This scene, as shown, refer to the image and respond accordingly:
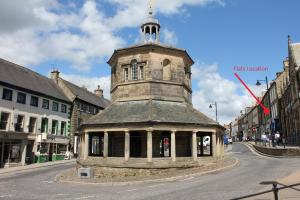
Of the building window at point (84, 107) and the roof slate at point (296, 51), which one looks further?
the building window at point (84, 107)

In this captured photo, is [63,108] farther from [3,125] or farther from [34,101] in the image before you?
[3,125]

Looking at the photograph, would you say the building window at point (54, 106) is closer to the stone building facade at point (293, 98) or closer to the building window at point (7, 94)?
the building window at point (7, 94)

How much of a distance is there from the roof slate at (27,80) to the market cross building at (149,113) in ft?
39.3

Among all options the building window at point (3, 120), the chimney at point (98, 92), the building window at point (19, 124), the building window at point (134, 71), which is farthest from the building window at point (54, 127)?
the chimney at point (98, 92)

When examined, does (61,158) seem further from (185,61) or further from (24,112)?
(185,61)

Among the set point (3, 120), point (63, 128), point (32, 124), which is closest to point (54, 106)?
point (63, 128)

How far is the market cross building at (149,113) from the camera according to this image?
74.4 ft

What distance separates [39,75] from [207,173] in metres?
31.2

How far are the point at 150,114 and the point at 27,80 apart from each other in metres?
21.2

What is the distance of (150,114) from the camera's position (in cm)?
2297

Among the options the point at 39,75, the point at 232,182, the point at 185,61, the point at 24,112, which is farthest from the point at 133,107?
the point at 39,75

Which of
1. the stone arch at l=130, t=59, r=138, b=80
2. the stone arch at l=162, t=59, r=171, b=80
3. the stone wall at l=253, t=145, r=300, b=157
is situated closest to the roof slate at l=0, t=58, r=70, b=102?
the stone arch at l=130, t=59, r=138, b=80

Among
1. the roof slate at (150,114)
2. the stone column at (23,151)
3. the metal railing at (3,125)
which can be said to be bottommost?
the stone column at (23,151)

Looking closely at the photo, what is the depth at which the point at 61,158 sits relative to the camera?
135 ft
